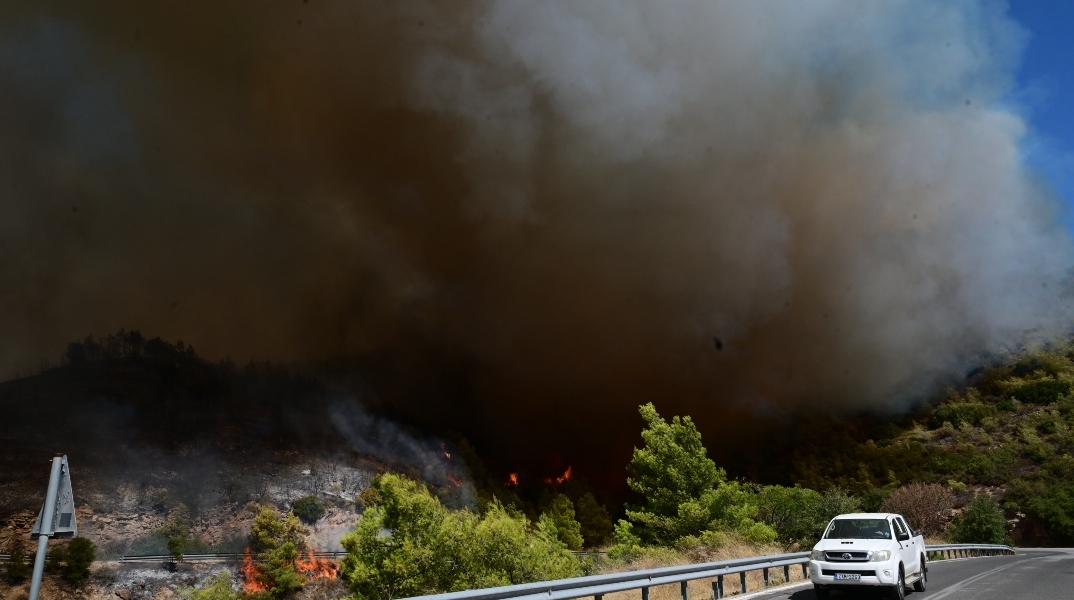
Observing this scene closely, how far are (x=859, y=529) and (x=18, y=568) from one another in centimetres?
12846

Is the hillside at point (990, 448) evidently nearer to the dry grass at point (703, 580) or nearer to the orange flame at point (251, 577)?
the dry grass at point (703, 580)

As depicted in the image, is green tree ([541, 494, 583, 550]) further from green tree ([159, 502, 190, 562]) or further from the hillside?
green tree ([159, 502, 190, 562])

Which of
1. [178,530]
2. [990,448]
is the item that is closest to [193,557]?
[178,530]

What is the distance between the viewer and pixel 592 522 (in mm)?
106750

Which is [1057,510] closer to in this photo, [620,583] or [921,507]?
[921,507]

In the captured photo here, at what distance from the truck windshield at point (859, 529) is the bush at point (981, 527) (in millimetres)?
35863

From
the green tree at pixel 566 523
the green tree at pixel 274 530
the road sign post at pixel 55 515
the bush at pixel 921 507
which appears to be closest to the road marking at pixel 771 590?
the road sign post at pixel 55 515

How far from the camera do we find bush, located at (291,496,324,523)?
148875 millimetres

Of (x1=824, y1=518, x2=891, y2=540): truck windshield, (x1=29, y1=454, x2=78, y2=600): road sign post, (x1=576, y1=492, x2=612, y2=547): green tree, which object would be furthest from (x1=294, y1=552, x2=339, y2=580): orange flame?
(x1=29, y1=454, x2=78, y2=600): road sign post

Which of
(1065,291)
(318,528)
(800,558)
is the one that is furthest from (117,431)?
(1065,291)

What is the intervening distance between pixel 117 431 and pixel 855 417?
19077 centimetres

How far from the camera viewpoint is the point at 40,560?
6.30 meters

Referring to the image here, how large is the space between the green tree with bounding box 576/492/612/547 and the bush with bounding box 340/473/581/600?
6681 cm

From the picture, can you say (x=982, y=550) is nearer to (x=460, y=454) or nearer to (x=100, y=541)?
(x=460, y=454)
